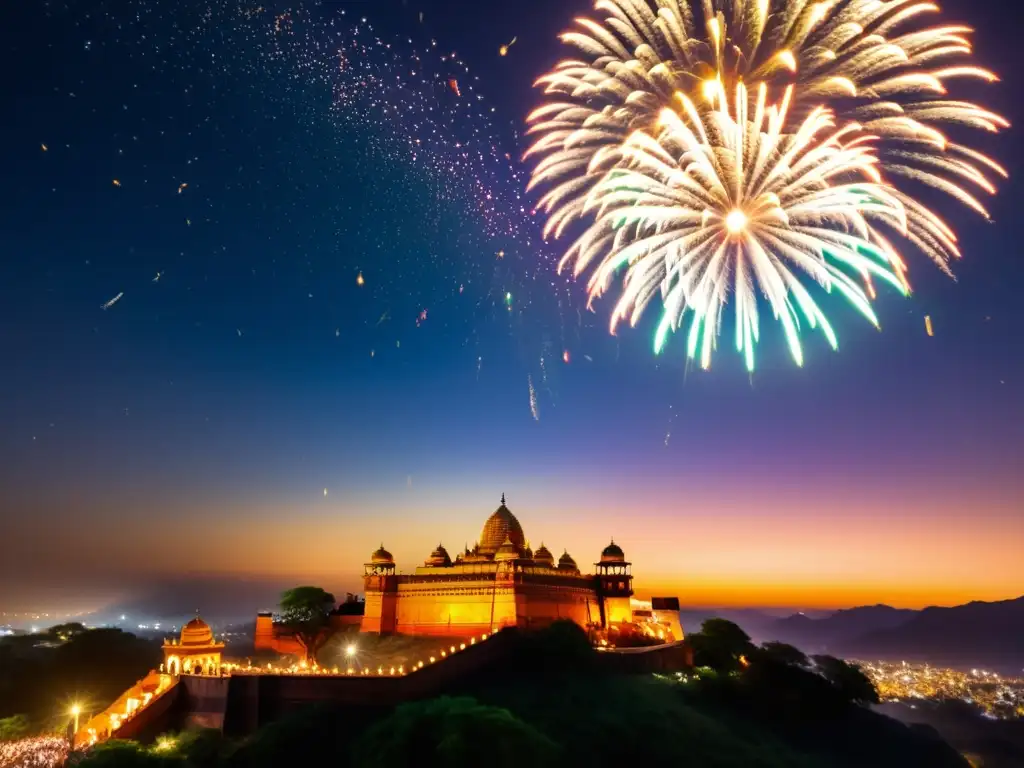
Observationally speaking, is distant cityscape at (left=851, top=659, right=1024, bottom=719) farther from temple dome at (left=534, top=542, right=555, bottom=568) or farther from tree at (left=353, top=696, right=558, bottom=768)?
tree at (left=353, top=696, right=558, bottom=768)

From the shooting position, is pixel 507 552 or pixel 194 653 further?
pixel 507 552

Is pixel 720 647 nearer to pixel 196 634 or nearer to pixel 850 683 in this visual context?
pixel 850 683

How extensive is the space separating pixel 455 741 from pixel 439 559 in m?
38.4

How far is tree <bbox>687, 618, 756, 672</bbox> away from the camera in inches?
2579

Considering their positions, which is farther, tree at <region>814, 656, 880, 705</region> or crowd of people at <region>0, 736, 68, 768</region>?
tree at <region>814, 656, 880, 705</region>

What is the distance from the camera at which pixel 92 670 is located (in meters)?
78.2

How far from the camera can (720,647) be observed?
218ft

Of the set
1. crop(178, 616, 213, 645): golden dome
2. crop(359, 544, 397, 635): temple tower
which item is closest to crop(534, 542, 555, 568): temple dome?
crop(359, 544, 397, 635): temple tower

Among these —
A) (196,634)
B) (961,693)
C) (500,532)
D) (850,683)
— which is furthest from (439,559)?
(961,693)

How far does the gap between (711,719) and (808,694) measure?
1421cm

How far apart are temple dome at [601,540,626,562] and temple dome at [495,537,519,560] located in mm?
11432

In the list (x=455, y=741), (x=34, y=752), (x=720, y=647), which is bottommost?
(x=34, y=752)

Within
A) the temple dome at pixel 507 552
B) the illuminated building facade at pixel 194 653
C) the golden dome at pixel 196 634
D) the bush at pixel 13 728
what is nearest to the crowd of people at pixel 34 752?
the bush at pixel 13 728

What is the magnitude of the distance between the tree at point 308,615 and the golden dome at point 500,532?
1506cm
